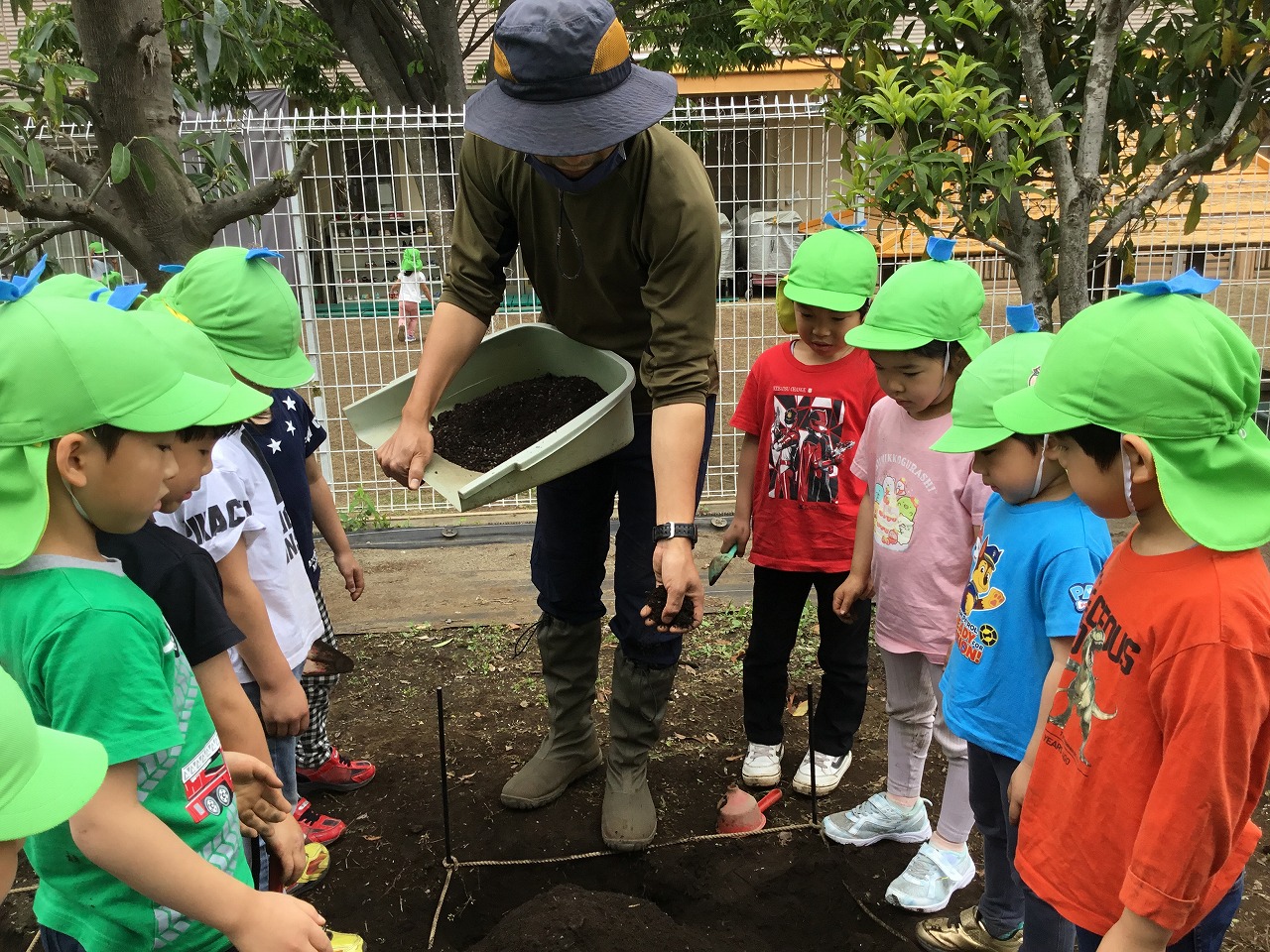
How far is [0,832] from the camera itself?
91 cm

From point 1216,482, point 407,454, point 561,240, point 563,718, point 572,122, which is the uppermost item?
point 572,122

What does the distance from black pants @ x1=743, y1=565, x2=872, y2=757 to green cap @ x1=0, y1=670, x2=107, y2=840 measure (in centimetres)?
202

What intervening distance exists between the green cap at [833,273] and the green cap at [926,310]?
0.32 metres

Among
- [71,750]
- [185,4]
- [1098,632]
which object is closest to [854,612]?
[1098,632]

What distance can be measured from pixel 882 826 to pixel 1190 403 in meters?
1.64

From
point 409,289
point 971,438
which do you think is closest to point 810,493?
point 971,438

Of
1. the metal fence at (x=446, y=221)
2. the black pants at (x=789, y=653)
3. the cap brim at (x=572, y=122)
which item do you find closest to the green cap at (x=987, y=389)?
the cap brim at (x=572, y=122)

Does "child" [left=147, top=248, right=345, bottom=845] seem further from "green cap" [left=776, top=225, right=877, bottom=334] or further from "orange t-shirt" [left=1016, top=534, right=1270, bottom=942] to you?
"orange t-shirt" [left=1016, top=534, right=1270, bottom=942]

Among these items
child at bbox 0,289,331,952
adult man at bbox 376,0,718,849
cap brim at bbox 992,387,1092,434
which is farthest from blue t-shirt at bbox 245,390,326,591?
cap brim at bbox 992,387,1092,434

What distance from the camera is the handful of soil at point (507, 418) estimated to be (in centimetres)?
221

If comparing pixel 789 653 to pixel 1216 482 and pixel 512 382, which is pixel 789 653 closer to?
pixel 512 382

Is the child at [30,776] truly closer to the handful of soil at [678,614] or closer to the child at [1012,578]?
the handful of soil at [678,614]

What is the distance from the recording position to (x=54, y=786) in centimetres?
96

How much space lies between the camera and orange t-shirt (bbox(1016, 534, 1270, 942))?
4.04 feet
